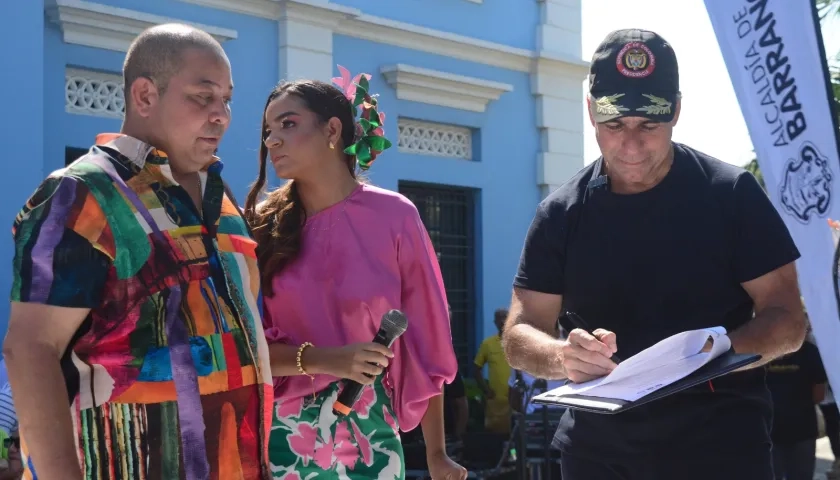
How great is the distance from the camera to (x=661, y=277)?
2592 mm

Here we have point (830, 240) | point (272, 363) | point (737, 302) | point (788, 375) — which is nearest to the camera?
point (737, 302)

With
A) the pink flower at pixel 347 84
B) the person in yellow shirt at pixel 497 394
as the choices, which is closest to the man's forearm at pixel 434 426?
the pink flower at pixel 347 84

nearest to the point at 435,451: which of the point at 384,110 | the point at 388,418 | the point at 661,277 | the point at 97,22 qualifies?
the point at 388,418

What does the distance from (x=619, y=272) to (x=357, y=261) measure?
871 millimetres

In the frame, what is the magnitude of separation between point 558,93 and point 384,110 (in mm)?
2623

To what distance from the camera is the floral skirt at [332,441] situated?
9.62 feet

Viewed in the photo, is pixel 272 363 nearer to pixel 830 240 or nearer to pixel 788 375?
pixel 830 240

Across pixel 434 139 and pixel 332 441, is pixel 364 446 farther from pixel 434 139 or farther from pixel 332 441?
pixel 434 139

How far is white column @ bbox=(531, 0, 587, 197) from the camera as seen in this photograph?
11.4 metres

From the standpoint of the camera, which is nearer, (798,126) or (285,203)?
(285,203)

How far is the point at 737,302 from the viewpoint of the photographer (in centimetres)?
258

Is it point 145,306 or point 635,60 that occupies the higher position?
point 635,60

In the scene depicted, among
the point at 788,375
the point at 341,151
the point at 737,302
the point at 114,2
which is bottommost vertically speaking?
the point at 788,375

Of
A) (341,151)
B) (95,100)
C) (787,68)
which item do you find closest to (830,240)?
(787,68)
